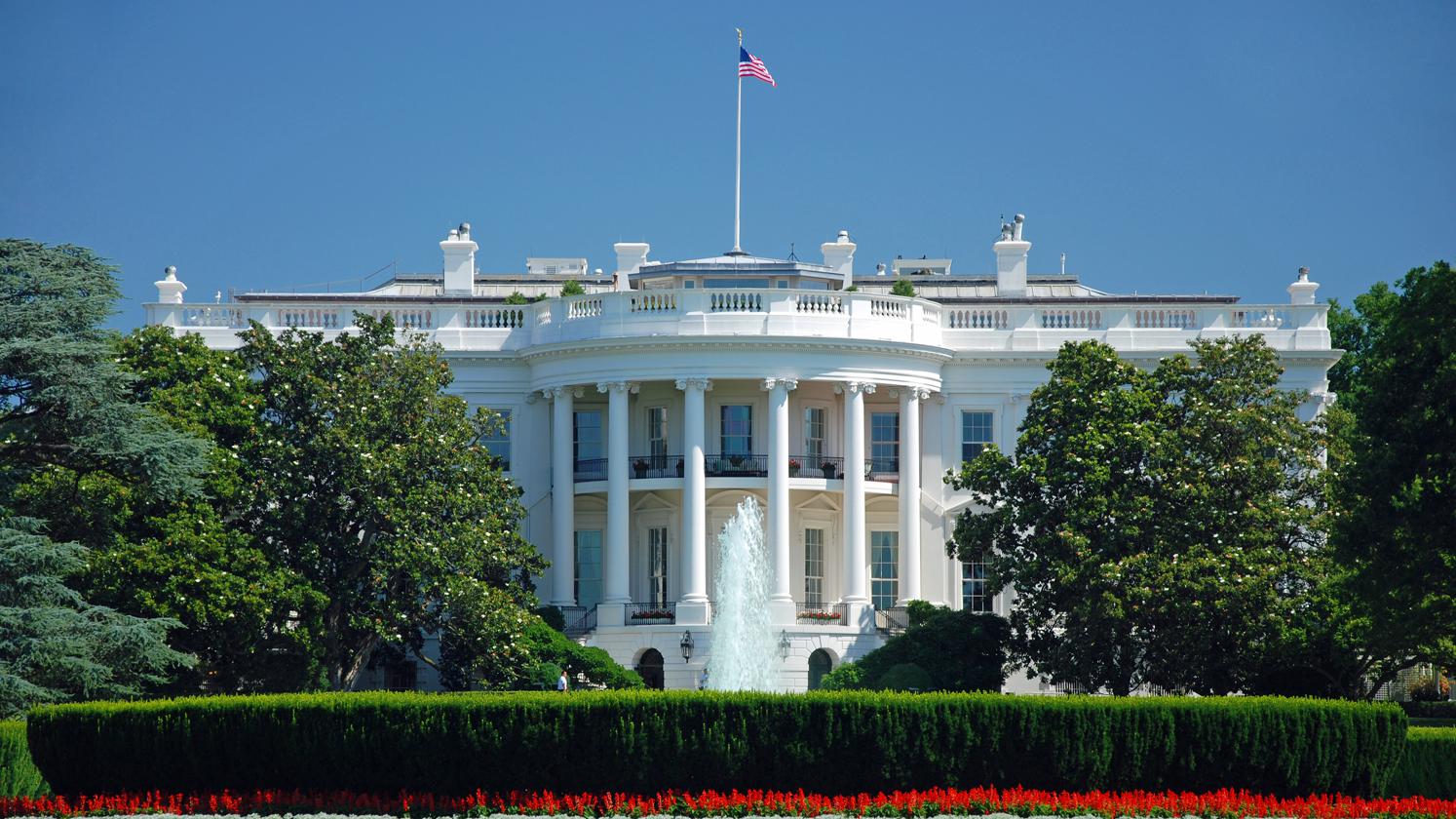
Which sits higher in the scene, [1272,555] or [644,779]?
[1272,555]

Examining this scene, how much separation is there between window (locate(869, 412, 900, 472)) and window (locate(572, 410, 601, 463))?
7.71 m

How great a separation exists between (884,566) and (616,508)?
8.14 m

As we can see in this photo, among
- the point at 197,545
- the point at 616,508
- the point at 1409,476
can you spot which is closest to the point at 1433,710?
the point at 1409,476

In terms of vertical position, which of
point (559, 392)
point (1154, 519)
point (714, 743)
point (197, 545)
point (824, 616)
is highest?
point (559, 392)

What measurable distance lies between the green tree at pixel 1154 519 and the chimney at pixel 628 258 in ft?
54.3

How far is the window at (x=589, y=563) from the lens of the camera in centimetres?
6366

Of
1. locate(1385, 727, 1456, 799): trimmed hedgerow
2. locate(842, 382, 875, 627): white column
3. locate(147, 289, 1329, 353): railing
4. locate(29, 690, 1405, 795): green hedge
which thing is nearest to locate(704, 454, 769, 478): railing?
locate(842, 382, 875, 627): white column

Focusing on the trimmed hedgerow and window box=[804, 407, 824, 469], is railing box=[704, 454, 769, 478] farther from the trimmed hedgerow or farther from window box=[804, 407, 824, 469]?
the trimmed hedgerow

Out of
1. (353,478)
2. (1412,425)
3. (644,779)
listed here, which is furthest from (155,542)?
(1412,425)

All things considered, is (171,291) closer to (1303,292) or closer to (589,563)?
(589,563)

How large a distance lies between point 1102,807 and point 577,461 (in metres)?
31.8

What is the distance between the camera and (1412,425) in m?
40.5

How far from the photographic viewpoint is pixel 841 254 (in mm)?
68062

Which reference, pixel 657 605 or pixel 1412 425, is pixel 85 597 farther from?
pixel 1412 425
